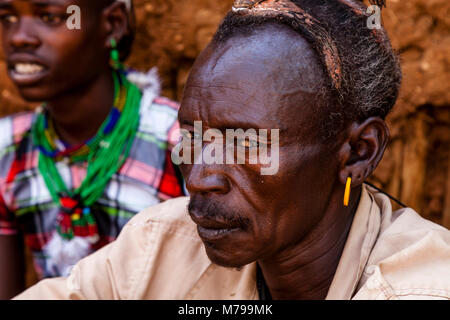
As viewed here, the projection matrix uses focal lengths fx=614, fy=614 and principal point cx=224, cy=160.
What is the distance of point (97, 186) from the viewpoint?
270 centimetres

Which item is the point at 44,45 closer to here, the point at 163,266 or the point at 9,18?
the point at 9,18

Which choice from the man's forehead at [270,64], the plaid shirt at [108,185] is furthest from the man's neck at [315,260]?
the plaid shirt at [108,185]

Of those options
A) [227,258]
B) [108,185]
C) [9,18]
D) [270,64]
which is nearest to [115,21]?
[9,18]

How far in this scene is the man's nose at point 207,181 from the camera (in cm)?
151

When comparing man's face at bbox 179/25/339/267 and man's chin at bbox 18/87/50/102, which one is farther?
man's chin at bbox 18/87/50/102

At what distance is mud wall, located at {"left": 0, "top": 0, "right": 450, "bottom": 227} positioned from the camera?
2.66m

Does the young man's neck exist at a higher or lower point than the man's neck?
higher

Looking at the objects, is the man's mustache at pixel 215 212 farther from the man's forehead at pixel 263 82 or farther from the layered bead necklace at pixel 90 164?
the layered bead necklace at pixel 90 164

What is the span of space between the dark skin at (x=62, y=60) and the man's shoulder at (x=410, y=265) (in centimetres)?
155

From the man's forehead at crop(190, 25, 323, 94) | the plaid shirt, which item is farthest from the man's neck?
the plaid shirt

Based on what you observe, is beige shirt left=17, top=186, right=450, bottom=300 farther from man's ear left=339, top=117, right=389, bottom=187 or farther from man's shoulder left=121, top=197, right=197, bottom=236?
man's ear left=339, top=117, right=389, bottom=187
